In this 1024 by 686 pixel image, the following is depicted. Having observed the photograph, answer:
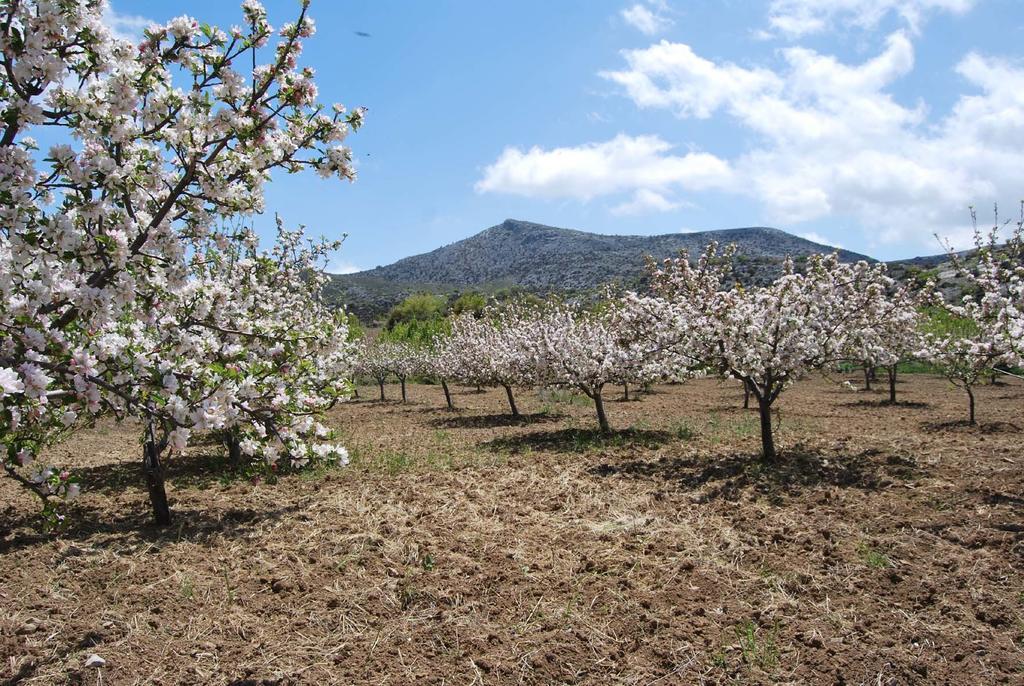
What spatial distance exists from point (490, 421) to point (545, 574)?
14.2m

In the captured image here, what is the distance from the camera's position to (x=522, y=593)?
641 centimetres

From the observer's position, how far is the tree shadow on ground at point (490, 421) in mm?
19719

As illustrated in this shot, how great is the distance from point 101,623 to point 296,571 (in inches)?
76.0

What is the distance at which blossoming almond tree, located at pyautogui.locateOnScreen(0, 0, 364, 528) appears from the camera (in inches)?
153

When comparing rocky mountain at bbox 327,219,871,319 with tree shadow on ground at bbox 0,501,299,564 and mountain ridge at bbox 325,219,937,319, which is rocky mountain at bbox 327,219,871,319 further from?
tree shadow on ground at bbox 0,501,299,564

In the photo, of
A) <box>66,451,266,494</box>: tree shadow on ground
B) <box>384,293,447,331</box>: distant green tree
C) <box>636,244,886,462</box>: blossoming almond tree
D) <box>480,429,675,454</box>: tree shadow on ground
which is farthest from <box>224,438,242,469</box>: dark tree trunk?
<box>384,293,447,331</box>: distant green tree

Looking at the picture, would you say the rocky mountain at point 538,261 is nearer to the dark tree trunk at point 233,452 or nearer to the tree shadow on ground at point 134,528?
the dark tree trunk at point 233,452

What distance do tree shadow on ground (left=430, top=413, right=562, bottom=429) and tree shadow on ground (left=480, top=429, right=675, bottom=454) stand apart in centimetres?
311

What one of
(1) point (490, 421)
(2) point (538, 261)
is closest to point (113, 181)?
(1) point (490, 421)

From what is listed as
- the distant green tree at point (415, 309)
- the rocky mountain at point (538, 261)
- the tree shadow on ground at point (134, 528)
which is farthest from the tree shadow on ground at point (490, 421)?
the distant green tree at point (415, 309)

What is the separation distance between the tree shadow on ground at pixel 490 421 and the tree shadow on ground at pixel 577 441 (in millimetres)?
3112

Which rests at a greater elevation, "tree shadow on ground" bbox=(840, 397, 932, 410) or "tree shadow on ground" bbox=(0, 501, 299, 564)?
"tree shadow on ground" bbox=(0, 501, 299, 564)

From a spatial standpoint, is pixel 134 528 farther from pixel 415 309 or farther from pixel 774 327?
pixel 415 309

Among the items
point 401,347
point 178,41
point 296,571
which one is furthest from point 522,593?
point 401,347
